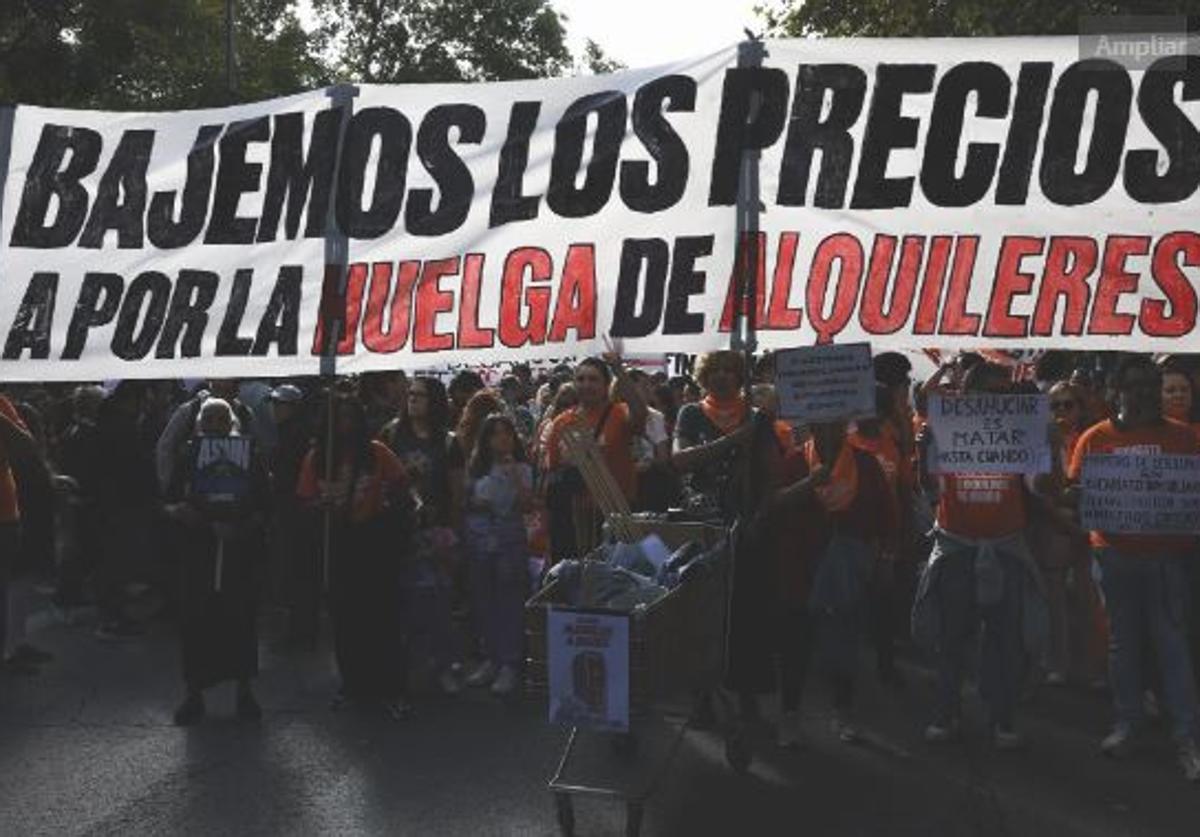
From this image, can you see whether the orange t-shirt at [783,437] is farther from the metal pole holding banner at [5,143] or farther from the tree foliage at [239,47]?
the tree foliage at [239,47]

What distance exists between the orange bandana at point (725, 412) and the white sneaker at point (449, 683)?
7.42ft

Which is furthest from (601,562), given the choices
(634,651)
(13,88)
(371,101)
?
(13,88)

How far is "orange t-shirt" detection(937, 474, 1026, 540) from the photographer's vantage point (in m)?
7.97

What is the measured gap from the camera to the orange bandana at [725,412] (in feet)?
27.1

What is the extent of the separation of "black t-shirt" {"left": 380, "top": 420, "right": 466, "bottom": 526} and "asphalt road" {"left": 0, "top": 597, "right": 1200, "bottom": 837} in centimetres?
114

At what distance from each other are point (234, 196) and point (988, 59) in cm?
342

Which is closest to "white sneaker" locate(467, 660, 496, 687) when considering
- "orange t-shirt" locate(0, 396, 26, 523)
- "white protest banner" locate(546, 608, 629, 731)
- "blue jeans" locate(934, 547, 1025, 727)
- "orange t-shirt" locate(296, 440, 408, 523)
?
"orange t-shirt" locate(296, 440, 408, 523)

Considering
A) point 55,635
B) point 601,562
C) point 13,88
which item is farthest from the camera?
point 13,88

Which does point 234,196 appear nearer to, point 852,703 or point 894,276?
point 894,276

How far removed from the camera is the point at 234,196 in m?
8.17

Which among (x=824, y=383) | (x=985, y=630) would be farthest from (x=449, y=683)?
(x=824, y=383)

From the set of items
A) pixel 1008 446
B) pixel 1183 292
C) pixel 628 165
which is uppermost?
pixel 628 165

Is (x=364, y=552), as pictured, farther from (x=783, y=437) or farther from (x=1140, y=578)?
(x=1140, y=578)

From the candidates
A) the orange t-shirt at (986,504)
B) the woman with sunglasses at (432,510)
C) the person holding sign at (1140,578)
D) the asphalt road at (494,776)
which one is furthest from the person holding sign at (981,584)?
the woman with sunglasses at (432,510)
